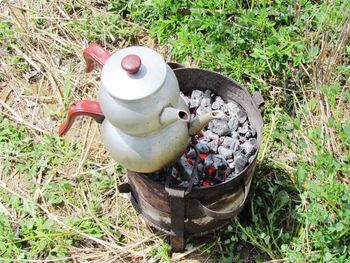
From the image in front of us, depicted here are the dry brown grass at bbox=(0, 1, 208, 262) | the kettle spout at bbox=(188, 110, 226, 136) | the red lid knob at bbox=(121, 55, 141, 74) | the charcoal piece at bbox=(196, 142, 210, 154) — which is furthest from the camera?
the dry brown grass at bbox=(0, 1, 208, 262)

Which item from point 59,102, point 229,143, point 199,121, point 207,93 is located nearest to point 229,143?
point 229,143

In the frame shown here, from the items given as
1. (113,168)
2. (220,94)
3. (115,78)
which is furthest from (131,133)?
(113,168)

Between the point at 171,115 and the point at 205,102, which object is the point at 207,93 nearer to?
the point at 205,102

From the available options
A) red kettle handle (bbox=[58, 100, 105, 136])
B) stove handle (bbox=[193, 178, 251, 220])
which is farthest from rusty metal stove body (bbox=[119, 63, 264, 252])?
red kettle handle (bbox=[58, 100, 105, 136])

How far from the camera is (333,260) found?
2.60 metres

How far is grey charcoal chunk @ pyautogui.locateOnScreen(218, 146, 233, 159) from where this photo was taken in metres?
2.67

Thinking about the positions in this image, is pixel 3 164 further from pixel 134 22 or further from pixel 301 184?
pixel 301 184

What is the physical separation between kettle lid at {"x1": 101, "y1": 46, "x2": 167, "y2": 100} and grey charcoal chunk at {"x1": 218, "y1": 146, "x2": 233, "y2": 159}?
77 centimetres

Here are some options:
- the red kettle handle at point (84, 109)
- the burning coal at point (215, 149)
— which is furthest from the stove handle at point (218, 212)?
the red kettle handle at point (84, 109)

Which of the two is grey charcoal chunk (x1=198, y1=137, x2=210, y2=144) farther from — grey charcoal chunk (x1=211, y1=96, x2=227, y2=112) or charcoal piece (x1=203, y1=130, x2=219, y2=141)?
grey charcoal chunk (x1=211, y1=96, x2=227, y2=112)

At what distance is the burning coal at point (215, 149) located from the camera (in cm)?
258

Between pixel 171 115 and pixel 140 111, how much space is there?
117mm

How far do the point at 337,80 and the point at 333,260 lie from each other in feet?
3.51

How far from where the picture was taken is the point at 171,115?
2.01m
